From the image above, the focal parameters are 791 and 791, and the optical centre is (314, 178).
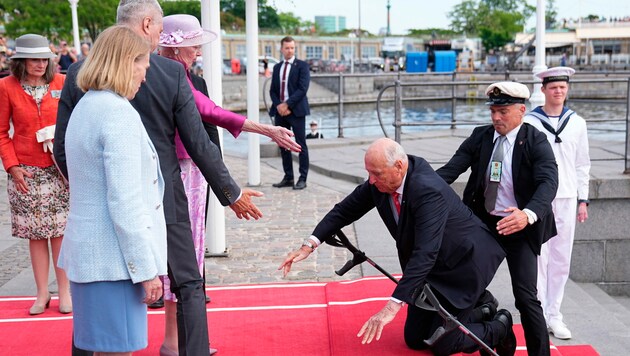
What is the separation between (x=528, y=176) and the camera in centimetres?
477

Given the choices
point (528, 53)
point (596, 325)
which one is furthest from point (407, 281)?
point (528, 53)

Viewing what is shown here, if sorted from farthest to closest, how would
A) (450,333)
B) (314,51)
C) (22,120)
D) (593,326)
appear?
1. (314,51)
2. (593,326)
3. (22,120)
4. (450,333)

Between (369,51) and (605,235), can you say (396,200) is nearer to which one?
(605,235)

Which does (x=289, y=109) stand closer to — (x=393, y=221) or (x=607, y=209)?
(x=607, y=209)

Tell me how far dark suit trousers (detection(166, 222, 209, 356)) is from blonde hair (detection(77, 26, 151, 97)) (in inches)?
39.5

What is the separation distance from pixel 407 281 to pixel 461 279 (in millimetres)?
465

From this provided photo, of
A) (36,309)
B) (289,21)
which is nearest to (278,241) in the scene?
(36,309)

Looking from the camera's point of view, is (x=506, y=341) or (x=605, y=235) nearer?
(x=506, y=341)

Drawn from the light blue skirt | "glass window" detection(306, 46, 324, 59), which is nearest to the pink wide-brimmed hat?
the light blue skirt

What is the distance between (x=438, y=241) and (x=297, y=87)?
21.9 ft

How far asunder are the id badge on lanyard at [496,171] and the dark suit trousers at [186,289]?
1927 millimetres

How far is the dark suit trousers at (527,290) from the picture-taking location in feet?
15.2

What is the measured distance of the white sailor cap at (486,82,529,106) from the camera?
4734 mm

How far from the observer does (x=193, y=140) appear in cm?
400
